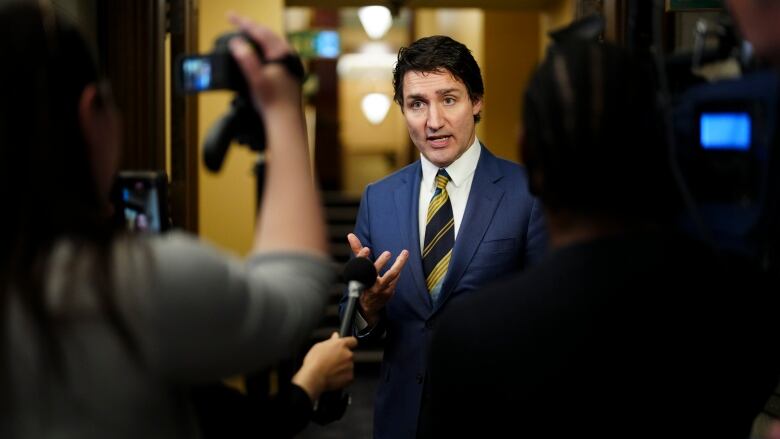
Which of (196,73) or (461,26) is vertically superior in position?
(461,26)

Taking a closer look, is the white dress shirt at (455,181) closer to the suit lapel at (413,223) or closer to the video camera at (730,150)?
the suit lapel at (413,223)

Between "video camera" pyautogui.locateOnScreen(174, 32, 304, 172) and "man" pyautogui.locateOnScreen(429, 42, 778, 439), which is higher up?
"video camera" pyautogui.locateOnScreen(174, 32, 304, 172)

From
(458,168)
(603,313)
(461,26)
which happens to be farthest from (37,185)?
(461,26)

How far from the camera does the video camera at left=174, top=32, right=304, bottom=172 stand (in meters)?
1.08

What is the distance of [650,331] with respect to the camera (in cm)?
104

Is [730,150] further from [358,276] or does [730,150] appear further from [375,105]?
[375,105]

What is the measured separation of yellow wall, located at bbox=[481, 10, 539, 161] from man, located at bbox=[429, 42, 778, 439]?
7972 mm

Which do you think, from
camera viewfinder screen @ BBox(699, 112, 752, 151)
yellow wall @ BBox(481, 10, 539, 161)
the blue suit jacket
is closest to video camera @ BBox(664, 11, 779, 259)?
camera viewfinder screen @ BBox(699, 112, 752, 151)

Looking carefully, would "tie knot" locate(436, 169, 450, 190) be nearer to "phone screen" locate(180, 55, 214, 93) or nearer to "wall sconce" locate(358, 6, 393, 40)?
"phone screen" locate(180, 55, 214, 93)

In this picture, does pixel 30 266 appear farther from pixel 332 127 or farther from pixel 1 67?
pixel 332 127

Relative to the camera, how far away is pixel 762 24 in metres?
1.10

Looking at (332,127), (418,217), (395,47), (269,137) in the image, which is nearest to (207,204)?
(418,217)

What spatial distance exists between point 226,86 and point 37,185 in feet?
0.94

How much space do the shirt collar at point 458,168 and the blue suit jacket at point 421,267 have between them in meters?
0.05
